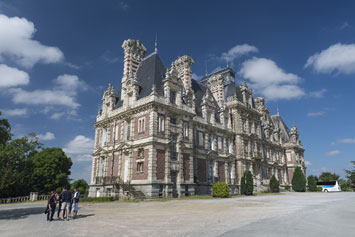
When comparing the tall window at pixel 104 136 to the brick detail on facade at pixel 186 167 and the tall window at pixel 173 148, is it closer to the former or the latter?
the tall window at pixel 173 148

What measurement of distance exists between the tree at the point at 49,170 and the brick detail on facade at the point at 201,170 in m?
24.4

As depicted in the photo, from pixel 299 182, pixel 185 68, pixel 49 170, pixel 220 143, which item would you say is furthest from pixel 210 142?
pixel 49 170

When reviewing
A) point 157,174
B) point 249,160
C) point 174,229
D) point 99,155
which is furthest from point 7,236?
point 249,160

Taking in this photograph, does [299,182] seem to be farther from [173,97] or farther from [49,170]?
[49,170]

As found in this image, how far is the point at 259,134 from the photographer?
4381cm

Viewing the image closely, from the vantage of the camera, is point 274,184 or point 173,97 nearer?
point 173,97

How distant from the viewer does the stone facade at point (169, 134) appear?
2541 cm

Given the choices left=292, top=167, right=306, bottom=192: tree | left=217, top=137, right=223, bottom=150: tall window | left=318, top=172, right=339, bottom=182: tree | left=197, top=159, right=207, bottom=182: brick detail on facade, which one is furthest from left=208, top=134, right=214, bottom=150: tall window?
left=318, top=172, right=339, bottom=182: tree

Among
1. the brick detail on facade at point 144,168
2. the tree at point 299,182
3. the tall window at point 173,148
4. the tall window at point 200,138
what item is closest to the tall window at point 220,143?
the tall window at point 200,138

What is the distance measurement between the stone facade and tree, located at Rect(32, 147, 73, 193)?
42.1 ft

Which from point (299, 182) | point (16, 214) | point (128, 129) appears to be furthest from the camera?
point (299, 182)

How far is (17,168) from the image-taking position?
3603 cm

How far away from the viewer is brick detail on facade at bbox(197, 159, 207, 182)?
30.0 m

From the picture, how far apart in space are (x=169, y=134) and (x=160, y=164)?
348 centimetres
